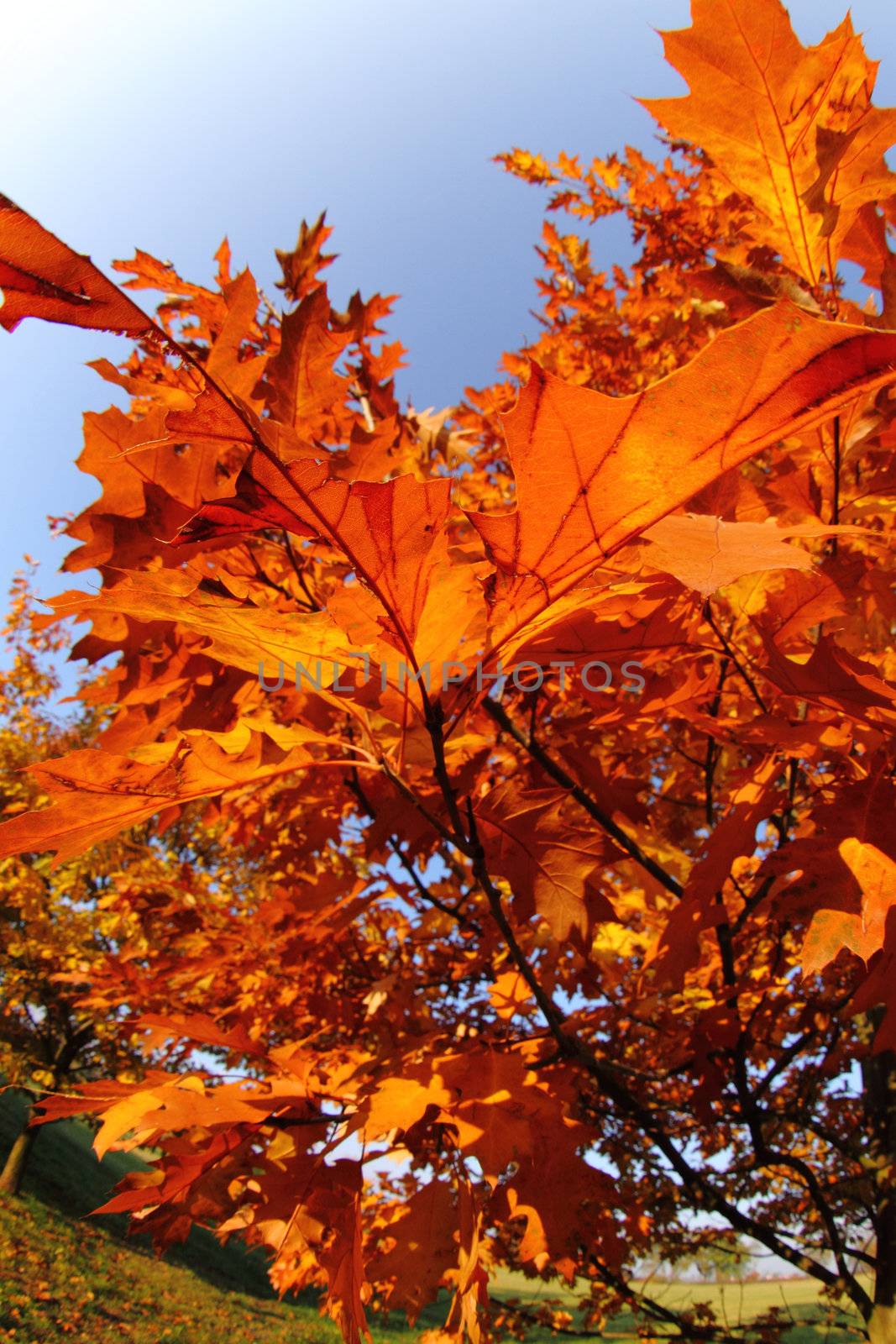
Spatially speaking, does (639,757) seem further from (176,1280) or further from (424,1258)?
(176,1280)

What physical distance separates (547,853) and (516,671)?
1.21ft

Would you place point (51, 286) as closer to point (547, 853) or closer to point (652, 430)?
point (652, 430)

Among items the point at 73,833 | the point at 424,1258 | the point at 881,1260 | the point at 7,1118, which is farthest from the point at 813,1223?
the point at 7,1118

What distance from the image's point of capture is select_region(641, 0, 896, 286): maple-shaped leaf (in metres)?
1.13

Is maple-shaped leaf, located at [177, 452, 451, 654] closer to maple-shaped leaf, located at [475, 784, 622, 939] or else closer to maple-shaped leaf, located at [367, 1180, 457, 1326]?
maple-shaped leaf, located at [475, 784, 622, 939]

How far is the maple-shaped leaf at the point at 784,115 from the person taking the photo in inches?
44.6

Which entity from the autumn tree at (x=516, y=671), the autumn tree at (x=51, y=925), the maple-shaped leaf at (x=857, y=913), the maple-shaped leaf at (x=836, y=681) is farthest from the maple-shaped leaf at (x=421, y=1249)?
the autumn tree at (x=51, y=925)

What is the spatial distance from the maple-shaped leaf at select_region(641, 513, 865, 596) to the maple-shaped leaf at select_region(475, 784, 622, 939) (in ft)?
2.54

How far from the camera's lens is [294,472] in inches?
28.7

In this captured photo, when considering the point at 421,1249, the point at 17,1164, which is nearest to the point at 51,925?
the point at 17,1164

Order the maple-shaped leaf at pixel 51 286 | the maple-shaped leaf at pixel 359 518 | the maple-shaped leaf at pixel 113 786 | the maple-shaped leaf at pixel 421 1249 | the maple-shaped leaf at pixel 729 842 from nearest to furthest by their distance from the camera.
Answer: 1. the maple-shaped leaf at pixel 51 286
2. the maple-shaped leaf at pixel 359 518
3. the maple-shaped leaf at pixel 113 786
4. the maple-shaped leaf at pixel 729 842
5. the maple-shaped leaf at pixel 421 1249

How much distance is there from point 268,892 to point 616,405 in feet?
13.3

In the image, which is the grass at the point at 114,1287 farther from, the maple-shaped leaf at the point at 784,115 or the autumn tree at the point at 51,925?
the maple-shaped leaf at the point at 784,115

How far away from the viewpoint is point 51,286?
602 mm
